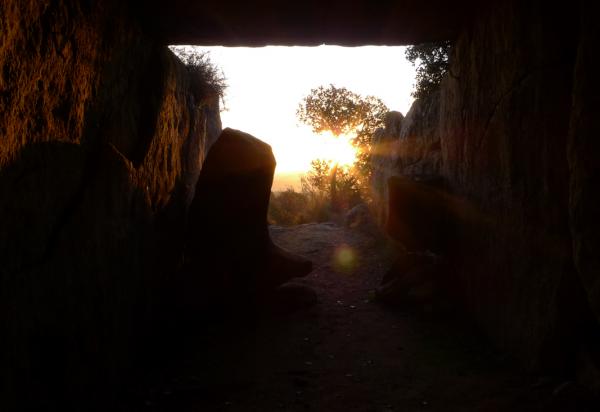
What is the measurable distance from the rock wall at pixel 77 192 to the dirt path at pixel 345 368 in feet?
2.94

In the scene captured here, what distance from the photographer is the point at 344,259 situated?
11.1m

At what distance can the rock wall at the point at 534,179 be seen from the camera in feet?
11.3

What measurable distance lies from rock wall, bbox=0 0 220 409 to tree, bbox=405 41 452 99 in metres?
5.62

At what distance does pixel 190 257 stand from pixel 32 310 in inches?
175

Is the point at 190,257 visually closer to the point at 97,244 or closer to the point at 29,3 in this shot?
the point at 97,244

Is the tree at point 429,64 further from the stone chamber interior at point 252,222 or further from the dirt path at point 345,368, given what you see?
the dirt path at point 345,368

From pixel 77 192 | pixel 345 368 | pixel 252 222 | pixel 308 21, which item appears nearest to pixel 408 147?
pixel 252 222

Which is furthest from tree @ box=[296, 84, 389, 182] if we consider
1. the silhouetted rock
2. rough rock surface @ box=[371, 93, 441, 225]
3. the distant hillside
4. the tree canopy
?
the distant hillside

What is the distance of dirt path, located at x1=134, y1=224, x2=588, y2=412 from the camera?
442 cm

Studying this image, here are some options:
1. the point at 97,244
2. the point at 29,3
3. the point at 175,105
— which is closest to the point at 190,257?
the point at 175,105

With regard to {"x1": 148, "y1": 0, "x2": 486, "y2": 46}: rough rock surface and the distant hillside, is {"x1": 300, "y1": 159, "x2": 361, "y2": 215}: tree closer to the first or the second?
{"x1": 148, "y1": 0, "x2": 486, "y2": 46}: rough rock surface

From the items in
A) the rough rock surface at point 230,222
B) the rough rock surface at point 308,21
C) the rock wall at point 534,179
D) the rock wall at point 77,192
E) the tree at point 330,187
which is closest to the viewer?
the rock wall at point 77,192

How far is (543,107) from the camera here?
4289mm

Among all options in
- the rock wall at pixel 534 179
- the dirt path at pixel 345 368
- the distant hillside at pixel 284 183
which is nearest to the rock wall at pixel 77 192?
the dirt path at pixel 345 368
